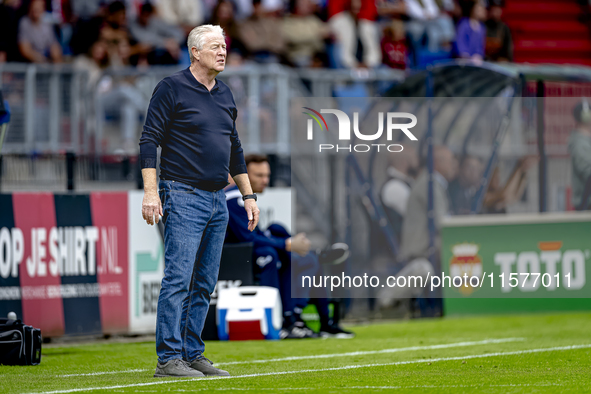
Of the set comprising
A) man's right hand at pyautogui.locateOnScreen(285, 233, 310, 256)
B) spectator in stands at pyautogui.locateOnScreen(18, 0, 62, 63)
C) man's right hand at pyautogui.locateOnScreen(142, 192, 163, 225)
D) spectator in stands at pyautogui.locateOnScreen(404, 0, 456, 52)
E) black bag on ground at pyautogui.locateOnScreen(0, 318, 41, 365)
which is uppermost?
spectator in stands at pyautogui.locateOnScreen(404, 0, 456, 52)

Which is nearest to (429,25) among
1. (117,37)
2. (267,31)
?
(267,31)

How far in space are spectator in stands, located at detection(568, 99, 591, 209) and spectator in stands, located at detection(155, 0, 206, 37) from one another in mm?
6709

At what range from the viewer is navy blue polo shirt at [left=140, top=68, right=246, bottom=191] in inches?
243

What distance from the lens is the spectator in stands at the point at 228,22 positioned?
15781 mm

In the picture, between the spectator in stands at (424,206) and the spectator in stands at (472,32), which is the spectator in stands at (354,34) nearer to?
the spectator in stands at (472,32)

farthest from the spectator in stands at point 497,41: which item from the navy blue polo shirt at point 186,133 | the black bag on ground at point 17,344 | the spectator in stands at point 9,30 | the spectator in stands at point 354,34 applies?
the navy blue polo shirt at point 186,133

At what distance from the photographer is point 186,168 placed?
20.4 ft

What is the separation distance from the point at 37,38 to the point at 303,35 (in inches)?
177

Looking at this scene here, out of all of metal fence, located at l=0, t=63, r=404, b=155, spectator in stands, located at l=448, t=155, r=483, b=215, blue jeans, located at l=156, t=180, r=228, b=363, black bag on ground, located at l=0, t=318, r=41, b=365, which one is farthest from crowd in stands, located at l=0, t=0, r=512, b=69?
blue jeans, located at l=156, t=180, r=228, b=363

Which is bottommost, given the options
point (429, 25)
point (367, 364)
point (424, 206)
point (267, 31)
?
point (367, 364)

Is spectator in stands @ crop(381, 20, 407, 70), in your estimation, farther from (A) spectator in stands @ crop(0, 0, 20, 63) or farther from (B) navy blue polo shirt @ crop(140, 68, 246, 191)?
(B) navy blue polo shirt @ crop(140, 68, 246, 191)

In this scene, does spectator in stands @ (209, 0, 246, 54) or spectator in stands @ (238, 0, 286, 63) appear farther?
spectator in stands @ (238, 0, 286, 63)

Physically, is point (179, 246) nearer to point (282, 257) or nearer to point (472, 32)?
point (282, 257)

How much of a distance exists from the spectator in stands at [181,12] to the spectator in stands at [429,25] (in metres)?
3.80
